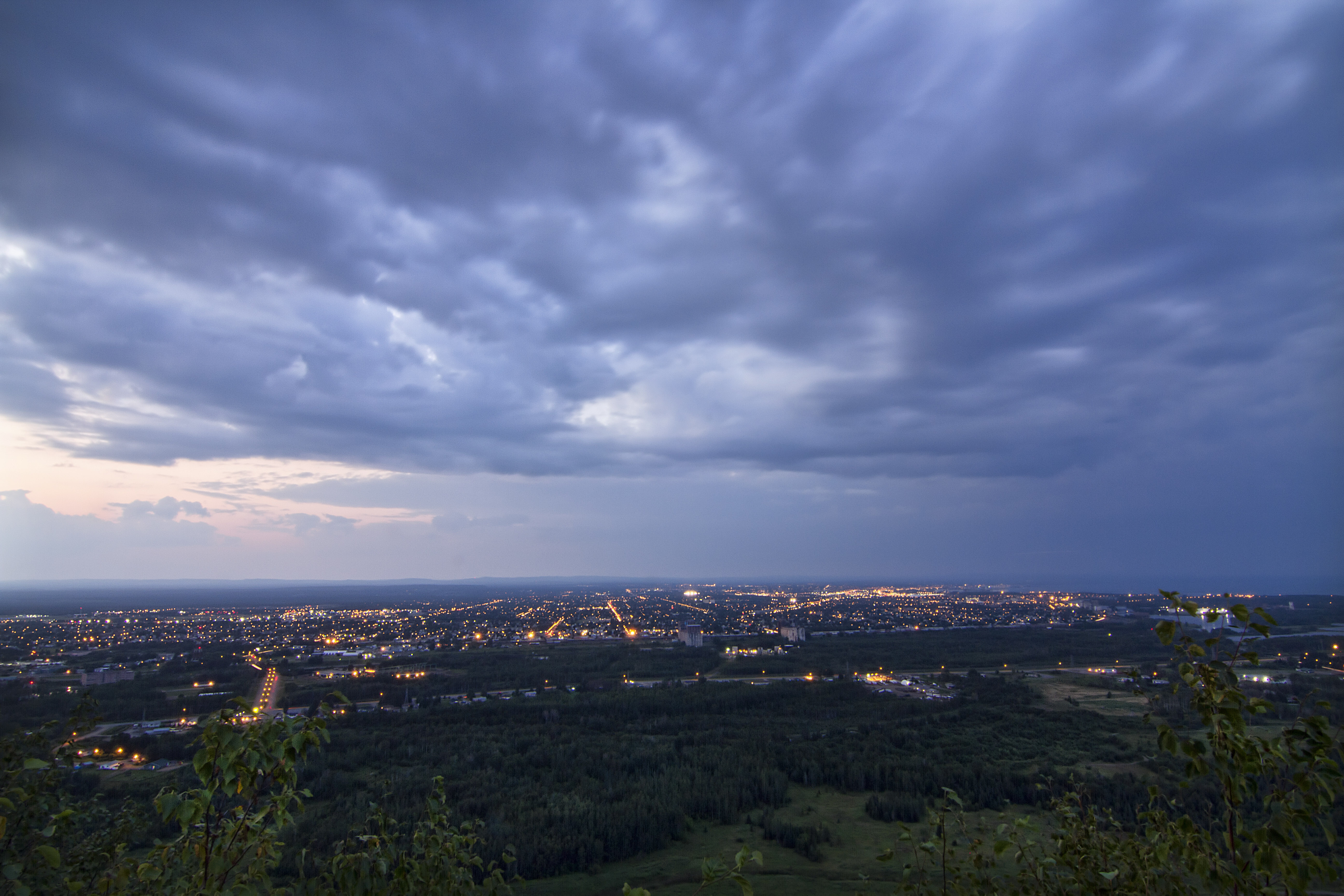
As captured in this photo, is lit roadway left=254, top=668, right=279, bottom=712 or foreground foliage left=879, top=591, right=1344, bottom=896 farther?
lit roadway left=254, top=668, right=279, bottom=712

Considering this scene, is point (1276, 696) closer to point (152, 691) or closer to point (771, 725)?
point (771, 725)

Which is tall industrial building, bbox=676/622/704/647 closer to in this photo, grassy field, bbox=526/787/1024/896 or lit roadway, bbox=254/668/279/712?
lit roadway, bbox=254/668/279/712

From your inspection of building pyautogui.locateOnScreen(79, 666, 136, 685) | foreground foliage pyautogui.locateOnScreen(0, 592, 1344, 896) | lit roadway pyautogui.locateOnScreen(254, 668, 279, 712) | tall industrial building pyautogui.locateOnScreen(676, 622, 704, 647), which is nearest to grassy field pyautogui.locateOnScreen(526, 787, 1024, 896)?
foreground foliage pyautogui.locateOnScreen(0, 592, 1344, 896)

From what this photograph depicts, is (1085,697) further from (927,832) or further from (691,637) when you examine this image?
(927,832)

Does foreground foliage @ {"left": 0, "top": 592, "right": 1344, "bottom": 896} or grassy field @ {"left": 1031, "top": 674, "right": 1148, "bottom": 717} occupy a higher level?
foreground foliage @ {"left": 0, "top": 592, "right": 1344, "bottom": 896}

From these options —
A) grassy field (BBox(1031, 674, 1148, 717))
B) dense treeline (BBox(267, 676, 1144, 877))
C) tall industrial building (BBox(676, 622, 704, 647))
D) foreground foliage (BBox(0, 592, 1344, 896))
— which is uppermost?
foreground foliage (BBox(0, 592, 1344, 896))

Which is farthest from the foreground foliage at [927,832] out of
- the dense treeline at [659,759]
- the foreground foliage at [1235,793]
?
the dense treeline at [659,759]
